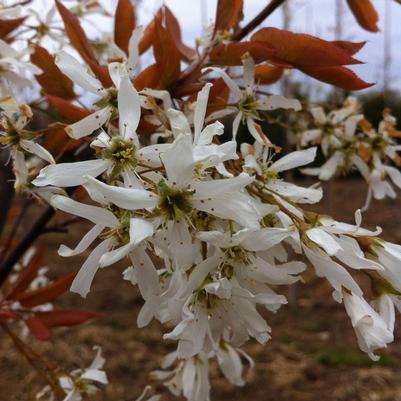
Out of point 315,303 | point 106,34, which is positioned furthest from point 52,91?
point 315,303

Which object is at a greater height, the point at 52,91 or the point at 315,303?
the point at 52,91

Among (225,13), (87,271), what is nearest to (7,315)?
(87,271)

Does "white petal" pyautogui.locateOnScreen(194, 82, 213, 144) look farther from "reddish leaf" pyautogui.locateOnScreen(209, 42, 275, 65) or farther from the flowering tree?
"reddish leaf" pyautogui.locateOnScreen(209, 42, 275, 65)

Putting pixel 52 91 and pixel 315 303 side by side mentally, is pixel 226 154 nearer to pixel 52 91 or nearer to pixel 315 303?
pixel 52 91

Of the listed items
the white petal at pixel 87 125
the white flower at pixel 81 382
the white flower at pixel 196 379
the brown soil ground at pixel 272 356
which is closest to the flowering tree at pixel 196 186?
the white petal at pixel 87 125

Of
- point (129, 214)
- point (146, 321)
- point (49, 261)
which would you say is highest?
point (129, 214)

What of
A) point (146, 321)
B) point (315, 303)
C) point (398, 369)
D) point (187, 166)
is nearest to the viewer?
point (187, 166)

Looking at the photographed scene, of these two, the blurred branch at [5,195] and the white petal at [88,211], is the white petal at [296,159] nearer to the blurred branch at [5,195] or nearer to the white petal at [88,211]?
the white petal at [88,211]
